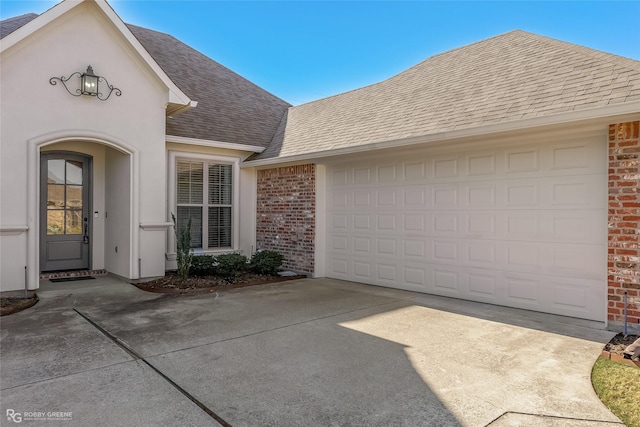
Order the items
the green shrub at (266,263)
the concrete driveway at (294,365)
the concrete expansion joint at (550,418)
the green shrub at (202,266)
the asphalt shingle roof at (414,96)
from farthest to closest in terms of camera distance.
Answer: the green shrub at (266,263)
the green shrub at (202,266)
the asphalt shingle roof at (414,96)
the concrete driveway at (294,365)
the concrete expansion joint at (550,418)

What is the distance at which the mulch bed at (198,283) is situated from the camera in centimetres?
753

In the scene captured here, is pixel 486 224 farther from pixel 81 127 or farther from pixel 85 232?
pixel 85 232

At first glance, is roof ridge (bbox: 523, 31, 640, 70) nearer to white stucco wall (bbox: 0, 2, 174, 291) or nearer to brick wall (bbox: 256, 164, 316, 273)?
brick wall (bbox: 256, 164, 316, 273)

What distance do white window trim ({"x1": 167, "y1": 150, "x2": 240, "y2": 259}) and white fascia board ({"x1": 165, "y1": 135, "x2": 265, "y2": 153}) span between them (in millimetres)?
377

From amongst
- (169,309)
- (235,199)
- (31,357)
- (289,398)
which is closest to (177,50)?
(235,199)

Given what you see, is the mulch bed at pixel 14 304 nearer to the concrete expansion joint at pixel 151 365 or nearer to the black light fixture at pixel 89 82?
the concrete expansion joint at pixel 151 365

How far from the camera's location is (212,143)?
966 centimetres

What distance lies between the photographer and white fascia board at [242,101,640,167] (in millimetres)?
4893

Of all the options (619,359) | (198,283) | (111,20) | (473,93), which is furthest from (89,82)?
(619,359)

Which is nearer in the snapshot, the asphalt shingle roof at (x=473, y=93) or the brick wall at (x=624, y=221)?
the brick wall at (x=624, y=221)

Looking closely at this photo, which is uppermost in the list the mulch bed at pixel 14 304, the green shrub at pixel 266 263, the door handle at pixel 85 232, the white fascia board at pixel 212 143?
the white fascia board at pixel 212 143

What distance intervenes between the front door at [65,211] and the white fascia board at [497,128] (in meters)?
4.76

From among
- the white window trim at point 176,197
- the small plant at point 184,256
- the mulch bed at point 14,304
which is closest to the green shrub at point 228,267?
the small plant at point 184,256

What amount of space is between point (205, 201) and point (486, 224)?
6.49 metres
